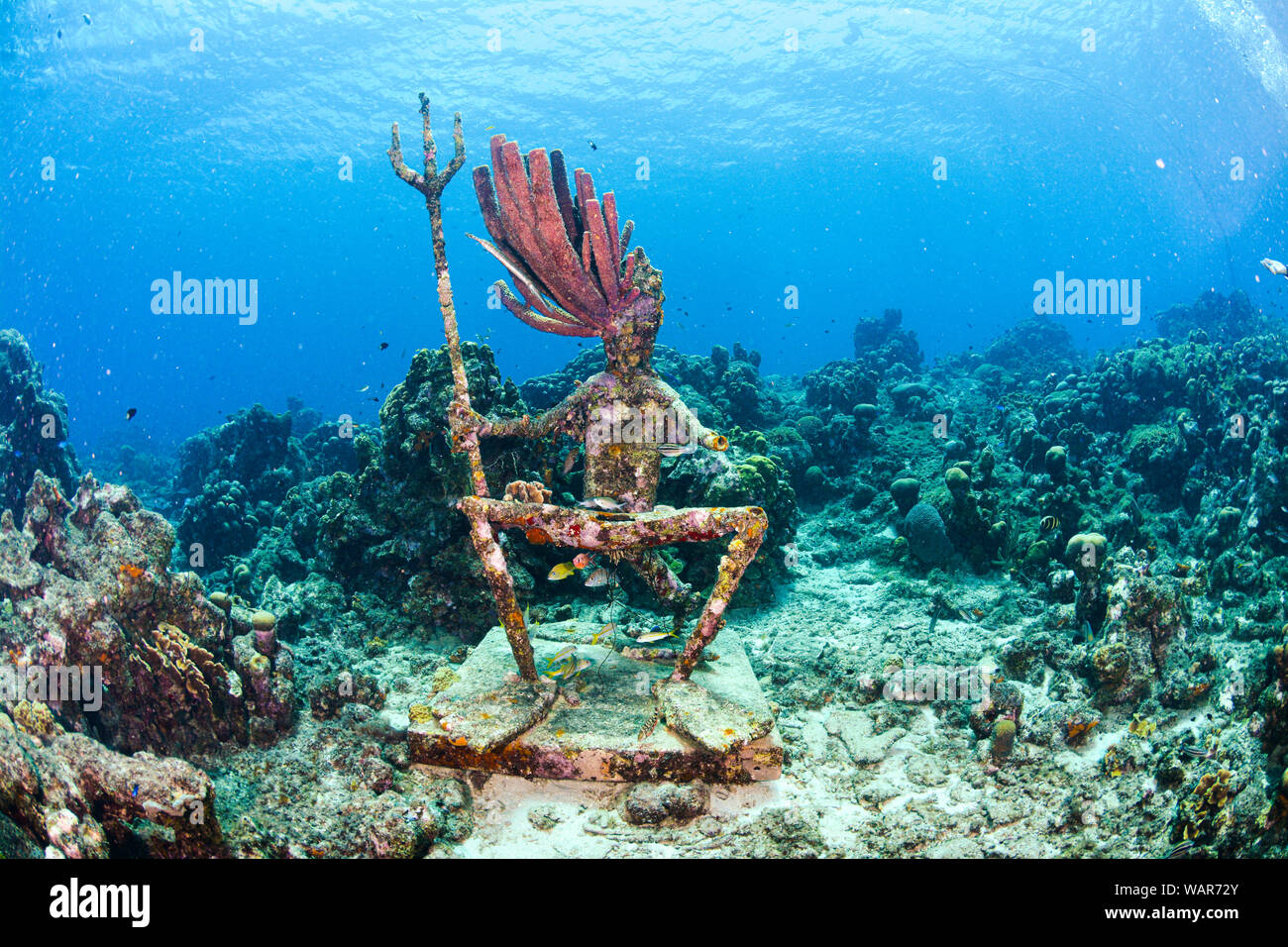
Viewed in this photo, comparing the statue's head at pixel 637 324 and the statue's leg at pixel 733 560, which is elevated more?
the statue's head at pixel 637 324

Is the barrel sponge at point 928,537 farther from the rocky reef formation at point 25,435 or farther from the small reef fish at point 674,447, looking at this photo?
the rocky reef formation at point 25,435

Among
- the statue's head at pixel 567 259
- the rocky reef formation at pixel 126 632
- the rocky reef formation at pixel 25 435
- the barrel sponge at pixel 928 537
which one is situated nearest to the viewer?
the rocky reef formation at pixel 126 632

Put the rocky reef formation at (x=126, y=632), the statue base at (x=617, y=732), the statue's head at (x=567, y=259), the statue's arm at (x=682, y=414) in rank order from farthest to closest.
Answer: the statue's arm at (x=682, y=414)
the statue's head at (x=567, y=259)
the statue base at (x=617, y=732)
the rocky reef formation at (x=126, y=632)

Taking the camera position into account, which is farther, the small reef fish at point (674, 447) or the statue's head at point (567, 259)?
the small reef fish at point (674, 447)

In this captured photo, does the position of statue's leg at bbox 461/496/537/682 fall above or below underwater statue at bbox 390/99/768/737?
below

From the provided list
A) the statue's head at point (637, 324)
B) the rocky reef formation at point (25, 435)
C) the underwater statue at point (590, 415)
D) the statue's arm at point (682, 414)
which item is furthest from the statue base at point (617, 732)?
the rocky reef formation at point (25, 435)

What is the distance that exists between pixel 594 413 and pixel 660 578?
4.52ft

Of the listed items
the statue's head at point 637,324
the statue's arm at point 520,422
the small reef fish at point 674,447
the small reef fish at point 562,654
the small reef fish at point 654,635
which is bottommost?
the small reef fish at point 562,654

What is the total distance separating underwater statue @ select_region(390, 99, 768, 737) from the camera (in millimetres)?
4496

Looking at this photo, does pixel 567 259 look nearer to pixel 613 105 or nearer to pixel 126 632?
pixel 126 632

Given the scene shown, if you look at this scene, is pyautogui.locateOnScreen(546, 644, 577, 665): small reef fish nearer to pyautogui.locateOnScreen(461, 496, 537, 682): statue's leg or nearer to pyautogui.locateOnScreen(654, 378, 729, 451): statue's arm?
pyautogui.locateOnScreen(461, 496, 537, 682): statue's leg

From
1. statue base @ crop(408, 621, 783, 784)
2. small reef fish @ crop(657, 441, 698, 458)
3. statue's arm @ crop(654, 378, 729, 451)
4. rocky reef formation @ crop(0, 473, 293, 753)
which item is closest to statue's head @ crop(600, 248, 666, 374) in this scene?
statue's arm @ crop(654, 378, 729, 451)

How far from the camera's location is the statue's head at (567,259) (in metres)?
4.70

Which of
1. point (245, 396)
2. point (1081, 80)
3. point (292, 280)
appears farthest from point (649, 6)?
point (292, 280)
